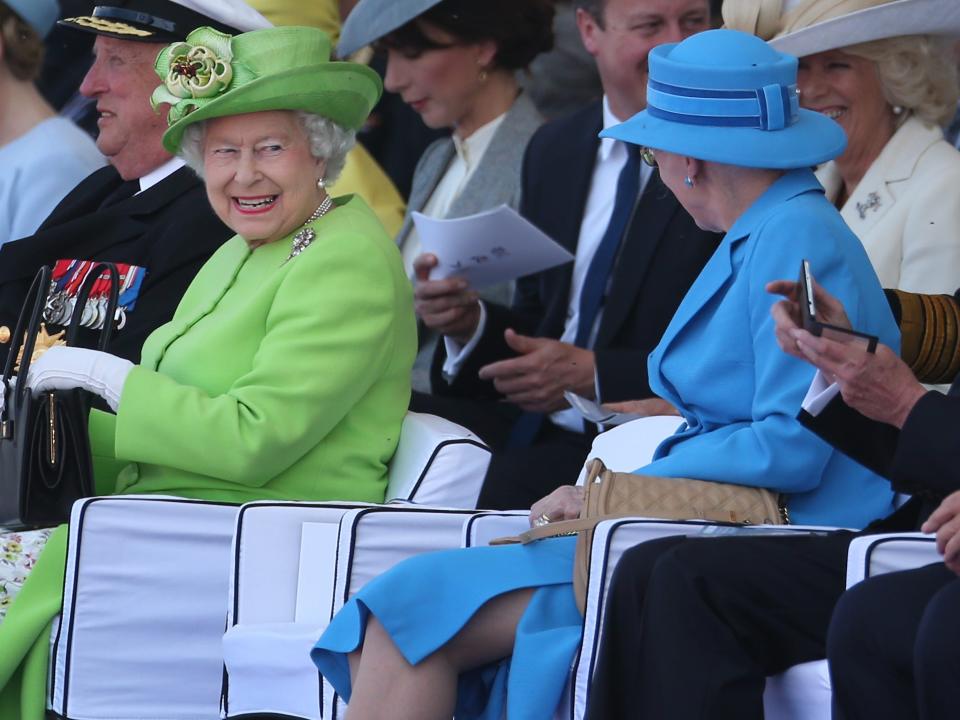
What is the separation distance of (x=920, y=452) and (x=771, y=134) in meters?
0.81

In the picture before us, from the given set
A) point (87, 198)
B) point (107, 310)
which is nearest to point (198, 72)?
point (107, 310)

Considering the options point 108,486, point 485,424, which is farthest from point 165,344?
point 485,424

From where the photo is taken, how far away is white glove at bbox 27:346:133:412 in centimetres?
418

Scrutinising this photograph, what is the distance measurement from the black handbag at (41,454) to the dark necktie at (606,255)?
159 cm

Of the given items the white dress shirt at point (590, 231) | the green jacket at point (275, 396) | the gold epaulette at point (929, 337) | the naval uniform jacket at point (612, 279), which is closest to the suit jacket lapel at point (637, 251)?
the naval uniform jacket at point (612, 279)

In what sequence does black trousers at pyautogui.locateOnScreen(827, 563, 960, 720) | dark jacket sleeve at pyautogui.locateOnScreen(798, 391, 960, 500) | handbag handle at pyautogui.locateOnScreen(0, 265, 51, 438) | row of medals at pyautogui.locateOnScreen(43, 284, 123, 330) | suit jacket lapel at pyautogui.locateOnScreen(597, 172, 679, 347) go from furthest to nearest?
1. suit jacket lapel at pyautogui.locateOnScreen(597, 172, 679, 347)
2. row of medals at pyautogui.locateOnScreen(43, 284, 123, 330)
3. handbag handle at pyautogui.locateOnScreen(0, 265, 51, 438)
4. dark jacket sleeve at pyautogui.locateOnScreen(798, 391, 960, 500)
5. black trousers at pyautogui.locateOnScreen(827, 563, 960, 720)

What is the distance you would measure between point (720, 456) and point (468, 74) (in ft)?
9.00

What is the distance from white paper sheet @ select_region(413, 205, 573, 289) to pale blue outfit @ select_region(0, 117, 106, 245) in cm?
134

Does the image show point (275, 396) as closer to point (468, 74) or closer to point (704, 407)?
point (704, 407)

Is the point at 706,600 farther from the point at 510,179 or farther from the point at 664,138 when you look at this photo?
the point at 510,179

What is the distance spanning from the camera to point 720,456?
3490mm

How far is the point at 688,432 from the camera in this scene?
12.3 ft

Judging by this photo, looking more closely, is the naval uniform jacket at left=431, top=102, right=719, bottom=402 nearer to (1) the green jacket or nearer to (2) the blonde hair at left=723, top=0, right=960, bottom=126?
(2) the blonde hair at left=723, top=0, right=960, bottom=126

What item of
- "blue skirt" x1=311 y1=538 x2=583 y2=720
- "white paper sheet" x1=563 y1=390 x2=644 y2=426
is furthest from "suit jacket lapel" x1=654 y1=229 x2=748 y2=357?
"white paper sheet" x1=563 y1=390 x2=644 y2=426
